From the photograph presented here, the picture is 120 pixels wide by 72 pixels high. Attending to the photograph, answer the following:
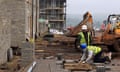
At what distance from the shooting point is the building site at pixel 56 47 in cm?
1833

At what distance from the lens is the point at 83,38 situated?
20938mm

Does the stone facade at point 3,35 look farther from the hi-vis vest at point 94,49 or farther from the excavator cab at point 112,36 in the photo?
the excavator cab at point 112,36

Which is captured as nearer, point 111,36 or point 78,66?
point 78,66

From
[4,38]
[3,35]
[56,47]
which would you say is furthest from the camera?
[56,47]

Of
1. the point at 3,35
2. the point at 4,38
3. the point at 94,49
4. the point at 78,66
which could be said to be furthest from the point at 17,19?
the point at 78,66

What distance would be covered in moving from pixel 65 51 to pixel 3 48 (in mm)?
6505

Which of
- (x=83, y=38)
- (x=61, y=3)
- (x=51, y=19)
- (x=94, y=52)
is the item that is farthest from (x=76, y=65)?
(x=61, y=3)

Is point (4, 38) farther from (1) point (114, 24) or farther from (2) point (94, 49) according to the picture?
(1) point (114, 24)

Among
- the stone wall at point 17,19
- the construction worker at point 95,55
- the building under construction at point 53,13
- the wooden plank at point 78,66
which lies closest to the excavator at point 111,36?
the stone wall at point 17,19

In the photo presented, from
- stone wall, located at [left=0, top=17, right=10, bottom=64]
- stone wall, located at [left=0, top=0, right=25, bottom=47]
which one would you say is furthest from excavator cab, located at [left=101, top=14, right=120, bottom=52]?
stone wall, located at [left=0, top=17, right=10, bottom=64]

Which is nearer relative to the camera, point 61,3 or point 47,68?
point 47,68

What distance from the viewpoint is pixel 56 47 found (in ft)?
94.7

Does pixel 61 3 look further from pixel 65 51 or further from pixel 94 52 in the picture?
pixel 94 52

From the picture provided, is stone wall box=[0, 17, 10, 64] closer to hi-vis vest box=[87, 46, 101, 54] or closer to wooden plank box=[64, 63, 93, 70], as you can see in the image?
wooden plank box=[64, 63, 93, 70]
